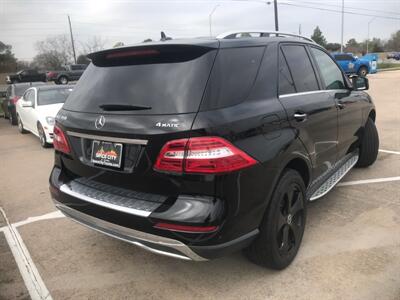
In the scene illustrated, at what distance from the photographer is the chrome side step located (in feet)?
12.7

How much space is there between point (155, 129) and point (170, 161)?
0.74ft

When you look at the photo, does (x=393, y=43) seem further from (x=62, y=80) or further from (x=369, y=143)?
(x=369, y=143)

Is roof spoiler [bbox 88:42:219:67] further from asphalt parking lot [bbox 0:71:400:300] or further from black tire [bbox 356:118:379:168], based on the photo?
black tire [bbox 356:118:379:168]

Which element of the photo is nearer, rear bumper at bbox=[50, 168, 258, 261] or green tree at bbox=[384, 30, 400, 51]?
rear bumper at bbox=[50, 168, 258, 261]

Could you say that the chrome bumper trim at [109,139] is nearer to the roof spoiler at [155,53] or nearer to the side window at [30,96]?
the roof spoiler at [155,53]

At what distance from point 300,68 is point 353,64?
2718 centimetres

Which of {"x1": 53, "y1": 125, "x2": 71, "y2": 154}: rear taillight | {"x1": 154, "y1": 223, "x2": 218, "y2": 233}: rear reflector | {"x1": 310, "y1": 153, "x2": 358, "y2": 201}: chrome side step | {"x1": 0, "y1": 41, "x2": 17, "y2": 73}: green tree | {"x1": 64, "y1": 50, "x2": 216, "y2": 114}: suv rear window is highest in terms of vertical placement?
{"x1": 64, "y1": 50, "x2": 216, "y2": 114}: suv rear window

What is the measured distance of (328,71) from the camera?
4.34 meters

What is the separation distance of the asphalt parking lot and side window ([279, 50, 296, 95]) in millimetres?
1385

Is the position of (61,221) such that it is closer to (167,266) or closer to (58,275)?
(58,275)

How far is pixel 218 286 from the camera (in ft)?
9.98

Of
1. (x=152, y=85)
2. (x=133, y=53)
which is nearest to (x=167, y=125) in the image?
(x=152, y=85)

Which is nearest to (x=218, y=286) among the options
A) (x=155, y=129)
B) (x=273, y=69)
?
(x=155, y=129)

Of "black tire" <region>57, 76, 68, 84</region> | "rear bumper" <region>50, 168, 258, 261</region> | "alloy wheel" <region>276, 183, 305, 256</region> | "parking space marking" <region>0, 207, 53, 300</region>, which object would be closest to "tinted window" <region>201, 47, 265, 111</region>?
"rear bumper" <region>50, 168, 258, 261</region>
